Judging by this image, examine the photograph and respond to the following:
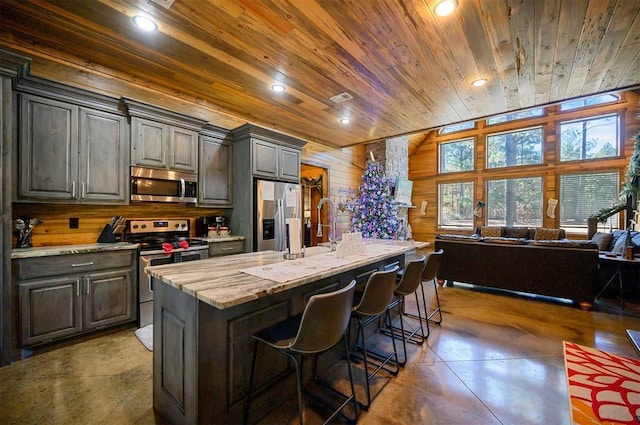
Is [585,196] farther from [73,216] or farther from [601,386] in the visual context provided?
[73,216]

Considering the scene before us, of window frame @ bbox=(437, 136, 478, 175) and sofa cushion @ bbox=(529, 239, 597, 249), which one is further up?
window frame @ bbox=(437, 136, 478, 175)

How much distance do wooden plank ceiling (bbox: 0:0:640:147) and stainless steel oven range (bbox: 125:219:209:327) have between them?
1650 millimetres

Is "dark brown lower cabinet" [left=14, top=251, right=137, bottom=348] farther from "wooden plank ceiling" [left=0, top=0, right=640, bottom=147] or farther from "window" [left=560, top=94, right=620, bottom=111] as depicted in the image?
"window" [left=560, top=94, right=620, bottom=111]

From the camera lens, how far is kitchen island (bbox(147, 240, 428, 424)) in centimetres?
136

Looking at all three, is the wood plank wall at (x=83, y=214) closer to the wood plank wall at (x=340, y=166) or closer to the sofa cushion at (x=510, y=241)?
the wood plank wall at (x=340, y=166)

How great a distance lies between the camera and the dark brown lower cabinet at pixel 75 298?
2.28 metres

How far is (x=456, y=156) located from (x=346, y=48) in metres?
7.37

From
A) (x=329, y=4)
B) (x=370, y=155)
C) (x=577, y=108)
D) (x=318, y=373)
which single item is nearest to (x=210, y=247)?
(x=318, y=373)

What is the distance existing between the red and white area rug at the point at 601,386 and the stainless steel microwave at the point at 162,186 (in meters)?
4.08

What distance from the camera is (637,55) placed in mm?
2594

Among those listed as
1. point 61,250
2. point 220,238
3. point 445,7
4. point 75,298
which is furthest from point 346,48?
point 75,298

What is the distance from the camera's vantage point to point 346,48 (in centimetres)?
251

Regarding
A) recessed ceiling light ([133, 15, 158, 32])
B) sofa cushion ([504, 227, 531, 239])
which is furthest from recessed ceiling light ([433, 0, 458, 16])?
sofa cushion ([504, 227, 531, 239])

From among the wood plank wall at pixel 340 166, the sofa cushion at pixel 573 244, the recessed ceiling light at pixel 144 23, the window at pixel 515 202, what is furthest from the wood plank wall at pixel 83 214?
the window at pixel 515 202
